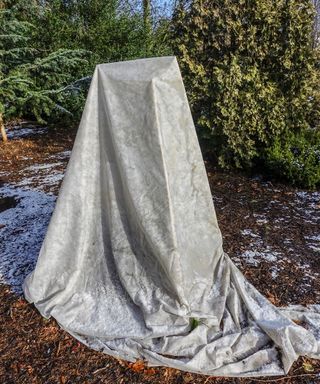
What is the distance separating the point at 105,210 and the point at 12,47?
678 centimetres

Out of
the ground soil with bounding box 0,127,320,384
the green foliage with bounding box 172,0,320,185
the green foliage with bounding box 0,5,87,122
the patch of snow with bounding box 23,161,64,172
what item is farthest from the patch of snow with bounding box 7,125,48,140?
the green foliage with bounding box 172,0,320,185

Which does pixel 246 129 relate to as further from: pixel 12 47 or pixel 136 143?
pixel 12 47

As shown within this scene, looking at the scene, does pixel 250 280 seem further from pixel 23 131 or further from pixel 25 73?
pixel 23 131

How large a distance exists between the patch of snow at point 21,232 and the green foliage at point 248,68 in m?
2.43

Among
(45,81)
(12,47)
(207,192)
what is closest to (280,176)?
(207,192)

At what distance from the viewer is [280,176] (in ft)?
15.5

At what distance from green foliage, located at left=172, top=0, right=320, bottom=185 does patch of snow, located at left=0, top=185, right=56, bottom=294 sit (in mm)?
2430

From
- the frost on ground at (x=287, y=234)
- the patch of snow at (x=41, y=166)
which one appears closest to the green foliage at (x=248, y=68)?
the frost on ground at (x=287, y=234)

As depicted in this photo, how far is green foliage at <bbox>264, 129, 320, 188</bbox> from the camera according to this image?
446 centimetres

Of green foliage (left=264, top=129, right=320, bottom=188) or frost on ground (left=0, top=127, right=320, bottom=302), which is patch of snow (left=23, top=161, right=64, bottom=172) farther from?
green foliage (left=264, top=129, right=320, bottom=188)

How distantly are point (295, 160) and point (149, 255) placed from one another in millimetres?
3160

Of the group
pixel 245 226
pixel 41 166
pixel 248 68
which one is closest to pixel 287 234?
pixel 245 226

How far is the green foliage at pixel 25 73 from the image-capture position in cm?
669

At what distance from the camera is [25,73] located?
23.5 feet
